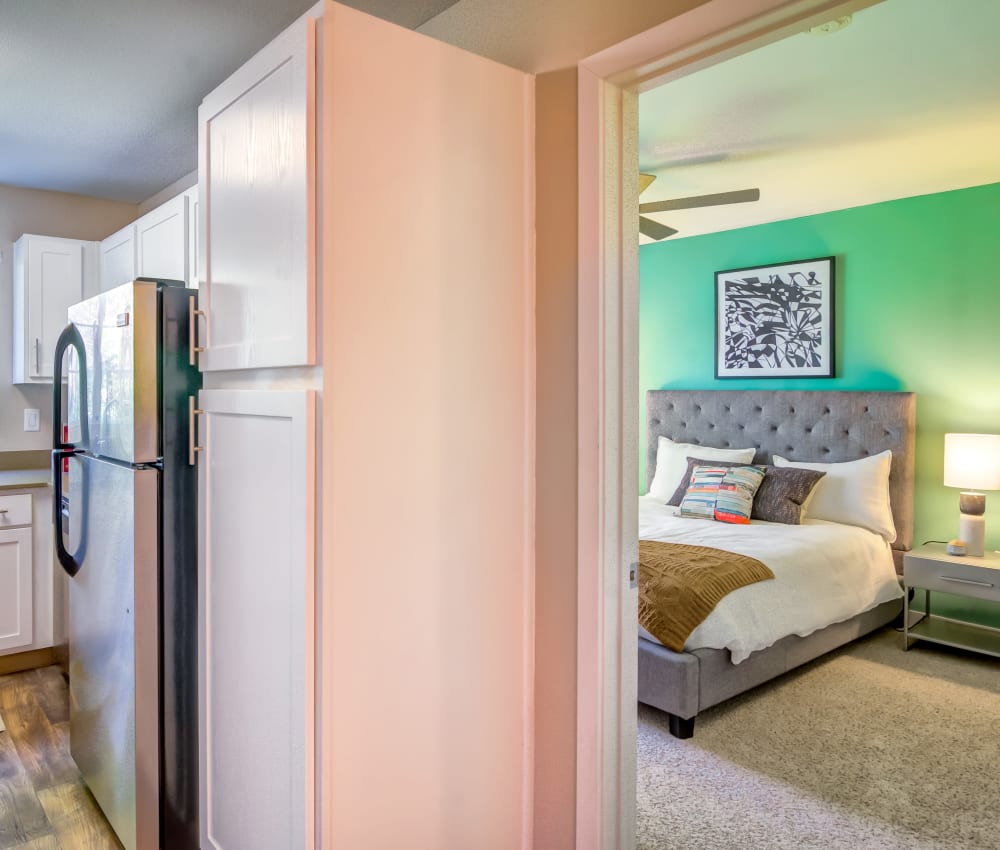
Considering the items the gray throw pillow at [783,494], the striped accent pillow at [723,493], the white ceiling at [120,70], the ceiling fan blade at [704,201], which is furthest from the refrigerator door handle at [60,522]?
the gray throw pillow at [783,494]

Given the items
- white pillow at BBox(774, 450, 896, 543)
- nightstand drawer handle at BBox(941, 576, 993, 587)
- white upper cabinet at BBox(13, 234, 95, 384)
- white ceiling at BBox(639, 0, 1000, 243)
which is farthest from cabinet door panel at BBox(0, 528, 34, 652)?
nightstand drawer handle at BBox(941, 576, 993, 587)

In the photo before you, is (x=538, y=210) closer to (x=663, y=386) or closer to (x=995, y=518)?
(x=995, y=518)

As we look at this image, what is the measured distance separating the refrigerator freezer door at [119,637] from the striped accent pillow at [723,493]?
310cm

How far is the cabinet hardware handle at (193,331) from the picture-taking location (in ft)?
6.10

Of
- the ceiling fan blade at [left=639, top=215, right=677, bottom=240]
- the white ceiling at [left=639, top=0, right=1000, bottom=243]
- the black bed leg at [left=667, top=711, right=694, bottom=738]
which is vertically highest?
the white ceiling at [left=639, top=0, right=1000, bottom=243]

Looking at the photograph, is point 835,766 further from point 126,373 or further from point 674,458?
→ point 126,373

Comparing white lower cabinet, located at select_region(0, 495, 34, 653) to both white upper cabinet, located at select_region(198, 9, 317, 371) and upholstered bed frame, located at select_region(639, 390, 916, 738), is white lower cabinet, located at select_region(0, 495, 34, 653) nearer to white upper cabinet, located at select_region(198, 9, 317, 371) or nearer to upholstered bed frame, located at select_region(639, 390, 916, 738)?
white upper cabinet, located at select_region(198, 9, 317, 371)

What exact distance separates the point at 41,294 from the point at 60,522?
1.75m

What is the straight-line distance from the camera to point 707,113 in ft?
9.43

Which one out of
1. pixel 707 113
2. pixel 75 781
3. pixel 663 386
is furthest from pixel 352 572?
pixel 663 386

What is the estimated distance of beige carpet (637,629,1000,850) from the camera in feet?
7.10

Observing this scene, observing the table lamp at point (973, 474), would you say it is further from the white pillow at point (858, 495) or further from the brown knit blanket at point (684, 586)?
the brown knit blanket at point (684, 586)

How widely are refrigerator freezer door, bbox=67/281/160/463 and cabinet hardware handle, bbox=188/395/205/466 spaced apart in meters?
0.08

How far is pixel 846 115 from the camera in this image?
9.29ft
